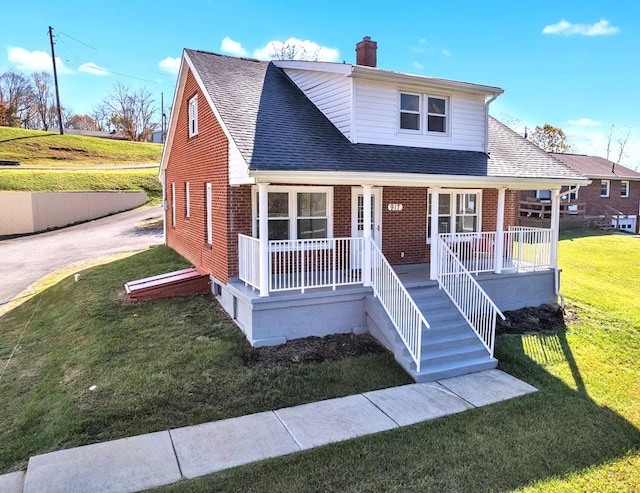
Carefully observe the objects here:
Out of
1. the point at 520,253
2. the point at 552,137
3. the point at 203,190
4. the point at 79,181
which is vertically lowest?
the point at 520,253

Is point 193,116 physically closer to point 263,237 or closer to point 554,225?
point 263,237

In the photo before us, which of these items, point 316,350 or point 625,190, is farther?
point 625,190

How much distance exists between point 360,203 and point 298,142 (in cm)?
222

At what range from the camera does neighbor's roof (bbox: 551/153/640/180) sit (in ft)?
97.2

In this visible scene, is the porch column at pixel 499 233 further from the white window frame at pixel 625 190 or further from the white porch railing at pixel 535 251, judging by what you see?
the white window frame at pixel 625 190

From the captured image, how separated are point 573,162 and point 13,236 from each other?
3440 cm

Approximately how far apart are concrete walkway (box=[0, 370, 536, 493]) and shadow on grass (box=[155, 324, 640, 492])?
0.23 metres

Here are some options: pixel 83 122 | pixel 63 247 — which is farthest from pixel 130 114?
pixel 63 247

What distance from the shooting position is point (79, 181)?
3084 cm

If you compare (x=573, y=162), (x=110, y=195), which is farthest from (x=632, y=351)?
(x=110, y=195)

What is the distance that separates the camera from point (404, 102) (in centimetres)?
1133

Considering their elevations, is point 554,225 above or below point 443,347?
above

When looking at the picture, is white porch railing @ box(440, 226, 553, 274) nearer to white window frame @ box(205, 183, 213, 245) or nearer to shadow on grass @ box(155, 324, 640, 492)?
shadow on grass @ box(155, 324, 640, 492)

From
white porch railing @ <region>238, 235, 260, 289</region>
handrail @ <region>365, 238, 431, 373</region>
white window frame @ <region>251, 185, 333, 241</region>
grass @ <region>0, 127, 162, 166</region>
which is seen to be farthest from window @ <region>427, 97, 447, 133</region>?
grass @ <region>0, 127, 162, 166</region>
